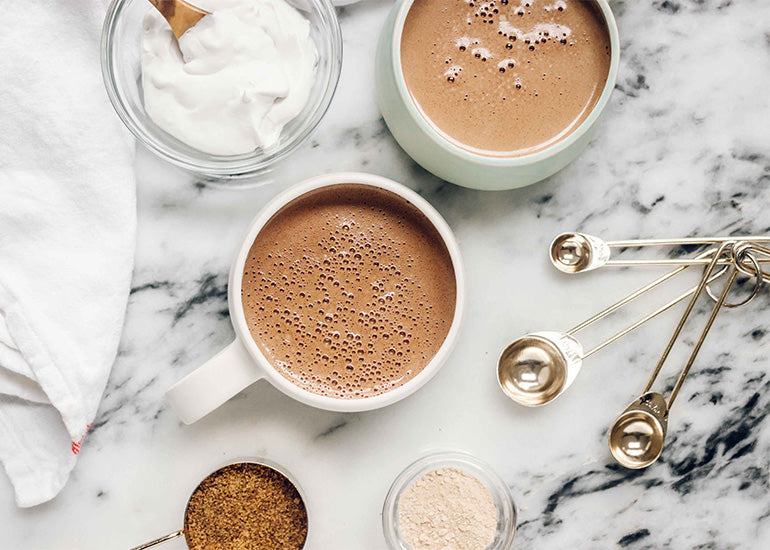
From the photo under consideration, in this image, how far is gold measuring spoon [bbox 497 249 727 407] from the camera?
119cm

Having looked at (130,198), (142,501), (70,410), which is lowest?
(142,501)

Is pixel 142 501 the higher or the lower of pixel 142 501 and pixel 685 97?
the lower

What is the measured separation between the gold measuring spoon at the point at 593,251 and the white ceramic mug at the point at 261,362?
0.19m

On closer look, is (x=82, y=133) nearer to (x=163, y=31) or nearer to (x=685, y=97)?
(x=163, y=31)

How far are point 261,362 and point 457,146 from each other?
1.28ft

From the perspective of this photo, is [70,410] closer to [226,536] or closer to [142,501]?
[142,501]

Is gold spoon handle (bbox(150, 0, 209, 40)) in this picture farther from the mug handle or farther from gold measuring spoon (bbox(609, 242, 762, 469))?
gold measuring spoon (bbox(609, 242, 762, 469))

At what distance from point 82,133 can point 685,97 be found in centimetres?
88

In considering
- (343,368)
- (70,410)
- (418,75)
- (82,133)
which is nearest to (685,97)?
(418,75)

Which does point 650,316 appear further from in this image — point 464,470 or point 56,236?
point 56,236

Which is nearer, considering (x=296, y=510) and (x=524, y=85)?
(x=524, y=85)

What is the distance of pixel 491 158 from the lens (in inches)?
41.5

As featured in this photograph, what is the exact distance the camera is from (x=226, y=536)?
117 centimetres

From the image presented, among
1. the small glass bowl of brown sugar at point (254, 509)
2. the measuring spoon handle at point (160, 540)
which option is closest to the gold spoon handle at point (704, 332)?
the small glass bowl of brown sugar at point (254, 509)
